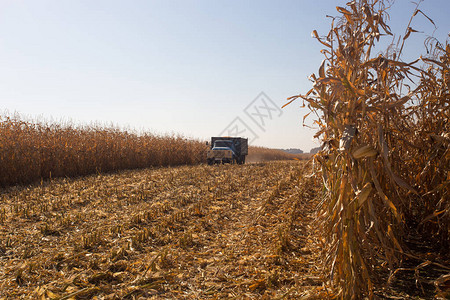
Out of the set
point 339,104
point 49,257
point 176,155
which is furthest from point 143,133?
point 339,104

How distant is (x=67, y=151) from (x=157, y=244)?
31.0 ft

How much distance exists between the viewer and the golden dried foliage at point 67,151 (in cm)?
→ 1136

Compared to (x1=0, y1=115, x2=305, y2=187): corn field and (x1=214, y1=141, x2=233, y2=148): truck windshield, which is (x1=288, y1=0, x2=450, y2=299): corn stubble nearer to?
(x1=0, y1=115, x2=305, y2=187): corn field

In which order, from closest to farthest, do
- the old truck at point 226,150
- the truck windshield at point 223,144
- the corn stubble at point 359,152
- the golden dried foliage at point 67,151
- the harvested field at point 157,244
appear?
the corn stubble at point 359,152, the harvested field at point 157,244, the golden dried foliage at point 67,151, the old truck at point 226,150, the truck windshield at point 223,144

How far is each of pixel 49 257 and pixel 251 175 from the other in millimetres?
9577

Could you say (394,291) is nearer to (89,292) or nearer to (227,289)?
(227,289)

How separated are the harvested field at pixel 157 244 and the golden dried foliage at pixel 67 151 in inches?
76.1

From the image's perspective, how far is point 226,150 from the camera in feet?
63.0

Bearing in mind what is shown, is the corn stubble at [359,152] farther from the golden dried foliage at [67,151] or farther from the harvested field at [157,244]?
the golden dried foliage at [67,151]

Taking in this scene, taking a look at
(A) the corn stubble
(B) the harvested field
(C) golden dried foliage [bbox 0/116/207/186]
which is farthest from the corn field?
(A) the corn stubble

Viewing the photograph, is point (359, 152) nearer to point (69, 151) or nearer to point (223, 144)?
point (69, 151)

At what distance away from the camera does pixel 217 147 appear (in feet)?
66.2

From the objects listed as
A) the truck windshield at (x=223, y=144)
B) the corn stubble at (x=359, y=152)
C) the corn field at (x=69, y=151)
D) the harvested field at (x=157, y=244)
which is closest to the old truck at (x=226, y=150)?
the truck windshield at (x=223, y=144)

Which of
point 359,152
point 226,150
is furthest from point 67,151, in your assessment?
point 359,152
